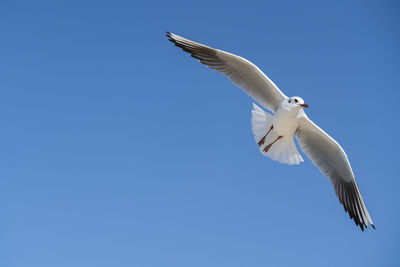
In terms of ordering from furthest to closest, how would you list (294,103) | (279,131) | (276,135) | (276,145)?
(276,145) → (276,135) → (279,131) → (294,103)

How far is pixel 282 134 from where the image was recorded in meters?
6.67

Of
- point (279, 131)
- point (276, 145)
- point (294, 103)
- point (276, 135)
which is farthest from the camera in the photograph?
point (276, 145)

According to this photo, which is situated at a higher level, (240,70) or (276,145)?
(240,70)

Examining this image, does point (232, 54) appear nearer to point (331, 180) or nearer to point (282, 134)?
point (282, 134)

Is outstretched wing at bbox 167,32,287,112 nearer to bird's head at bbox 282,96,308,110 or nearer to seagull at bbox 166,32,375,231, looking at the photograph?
seagull at bbox 166,32,375,231

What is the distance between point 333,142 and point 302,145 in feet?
1.88

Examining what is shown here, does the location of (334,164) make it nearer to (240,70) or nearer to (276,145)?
(276,145)

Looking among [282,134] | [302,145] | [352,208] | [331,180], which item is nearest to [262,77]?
[282,134]

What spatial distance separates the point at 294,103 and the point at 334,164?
1.40 m

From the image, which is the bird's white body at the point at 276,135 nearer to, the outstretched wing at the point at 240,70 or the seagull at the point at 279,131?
the seagull at the point at 279,131

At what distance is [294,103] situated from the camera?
624cm

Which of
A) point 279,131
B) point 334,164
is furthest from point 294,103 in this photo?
point 334,164

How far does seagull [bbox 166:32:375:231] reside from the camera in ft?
21.5

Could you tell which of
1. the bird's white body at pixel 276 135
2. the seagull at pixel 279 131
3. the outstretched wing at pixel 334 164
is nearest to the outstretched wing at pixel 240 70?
the seagull at pixel 279 131
